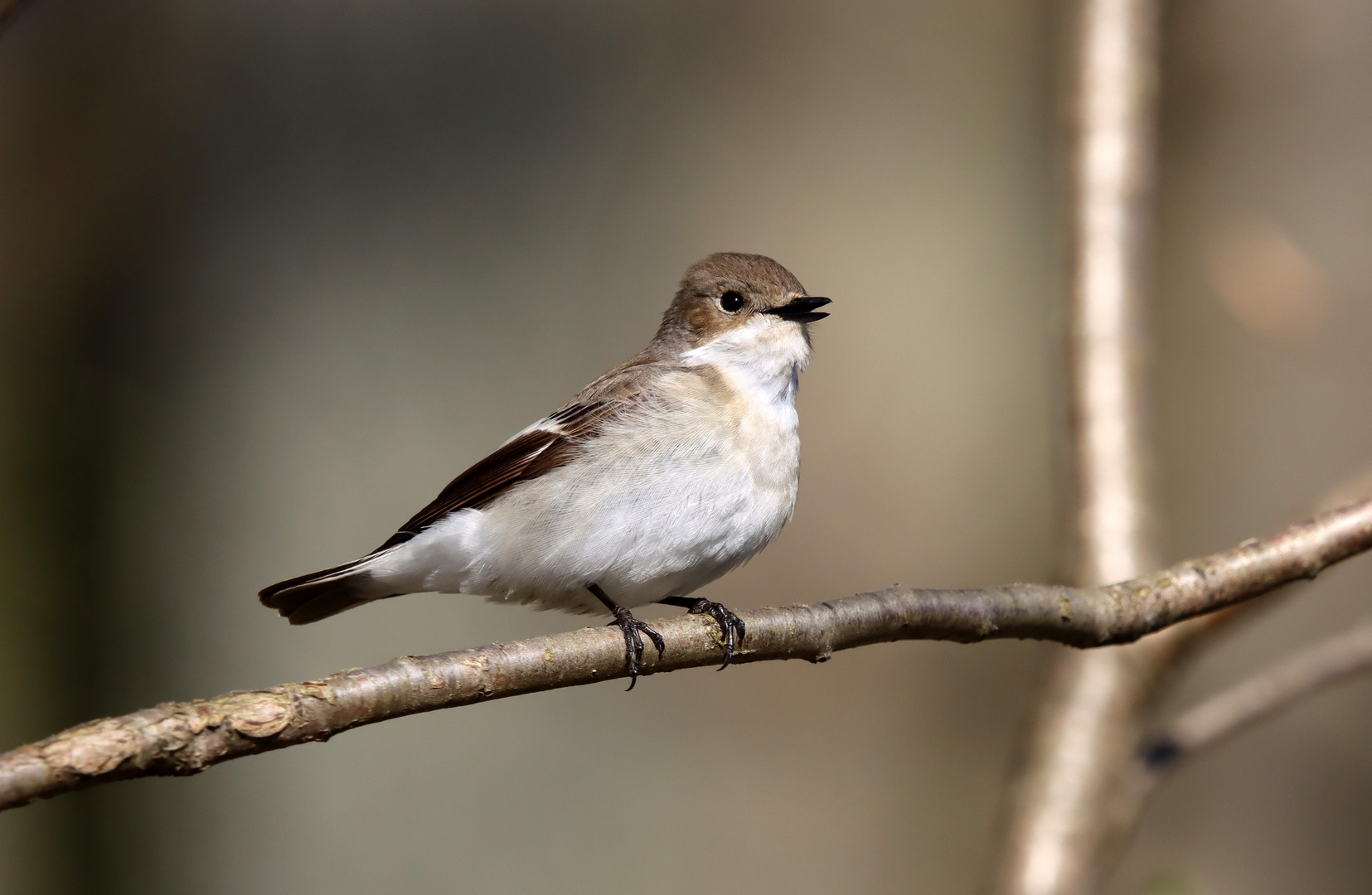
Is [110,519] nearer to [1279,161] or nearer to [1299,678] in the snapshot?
[1299,678]

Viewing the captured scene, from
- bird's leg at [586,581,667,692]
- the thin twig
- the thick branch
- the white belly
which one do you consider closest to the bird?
the white belly

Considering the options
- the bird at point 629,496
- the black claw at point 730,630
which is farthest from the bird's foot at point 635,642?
the bird at point 629,496

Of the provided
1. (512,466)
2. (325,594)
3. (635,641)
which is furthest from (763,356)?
(325,594)

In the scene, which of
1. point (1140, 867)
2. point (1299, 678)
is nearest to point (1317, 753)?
point (1140, 867)

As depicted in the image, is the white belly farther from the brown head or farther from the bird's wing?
the brown head

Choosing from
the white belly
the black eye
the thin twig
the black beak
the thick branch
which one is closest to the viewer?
the thick branch

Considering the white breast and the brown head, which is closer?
the white breast

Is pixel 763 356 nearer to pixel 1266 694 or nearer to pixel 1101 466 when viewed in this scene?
pixel 1101 466
